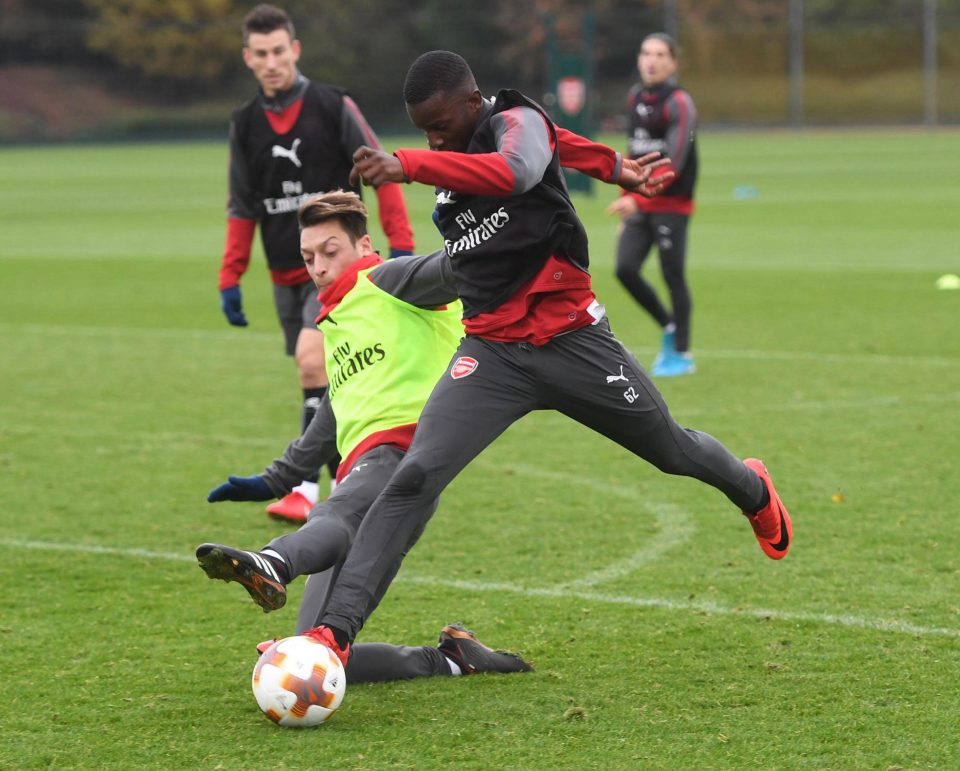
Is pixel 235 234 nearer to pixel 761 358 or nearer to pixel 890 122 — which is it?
pixel 761 358

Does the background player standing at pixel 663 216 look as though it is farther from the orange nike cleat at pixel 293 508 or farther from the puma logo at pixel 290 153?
the orange nike cleat at pixel 293 508

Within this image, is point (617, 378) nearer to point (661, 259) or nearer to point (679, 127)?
point (679, 127)

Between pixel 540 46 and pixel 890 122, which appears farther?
pixel 540 46

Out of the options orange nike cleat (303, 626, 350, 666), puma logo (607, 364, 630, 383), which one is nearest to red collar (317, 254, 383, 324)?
puma logo (607, 364, 630, 383)

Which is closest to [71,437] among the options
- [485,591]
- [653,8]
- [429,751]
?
[485,591]

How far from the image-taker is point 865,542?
6777mm

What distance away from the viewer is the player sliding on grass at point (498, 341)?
4762mm

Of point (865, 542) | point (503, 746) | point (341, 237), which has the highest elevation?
point (341, 237)

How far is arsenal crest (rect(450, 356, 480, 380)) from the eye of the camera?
4.99 metres

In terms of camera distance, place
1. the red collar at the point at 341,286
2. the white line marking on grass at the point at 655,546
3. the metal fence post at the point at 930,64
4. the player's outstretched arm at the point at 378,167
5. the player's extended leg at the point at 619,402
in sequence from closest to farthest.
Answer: the player's outstretched arm at the point at 378,167
the player's extended leg at the point at 619,402
the red collar at the point at 341,286
the white line marking on grass at the point at 655,546
the metal fence post at the point at 930,64

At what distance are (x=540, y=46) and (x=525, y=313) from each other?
181 ft

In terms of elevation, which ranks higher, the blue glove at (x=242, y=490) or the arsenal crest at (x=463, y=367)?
the arsenal crest at (x=463, y=367)

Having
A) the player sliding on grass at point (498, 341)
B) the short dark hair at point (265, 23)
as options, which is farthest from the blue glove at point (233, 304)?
the player sliding on grass at point (498, 341)

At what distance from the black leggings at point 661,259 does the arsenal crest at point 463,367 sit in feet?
22.1
